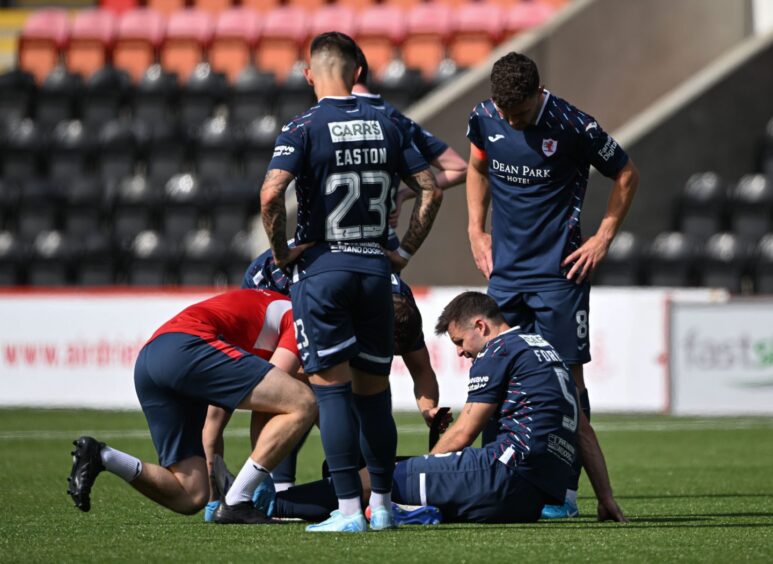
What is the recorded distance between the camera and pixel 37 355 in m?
14.1

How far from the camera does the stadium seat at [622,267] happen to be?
619 inches

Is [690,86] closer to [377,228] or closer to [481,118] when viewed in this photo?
[481,118]

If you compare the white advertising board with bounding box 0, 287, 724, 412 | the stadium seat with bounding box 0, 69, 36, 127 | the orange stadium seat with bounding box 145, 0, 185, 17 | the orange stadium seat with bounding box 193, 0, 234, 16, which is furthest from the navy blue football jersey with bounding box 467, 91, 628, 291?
the orange stadium seat with bounding box 145, 0, 185, 17

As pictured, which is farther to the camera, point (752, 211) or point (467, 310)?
point (752, 211)

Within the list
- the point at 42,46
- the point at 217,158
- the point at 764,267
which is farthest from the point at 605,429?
the point at 42,46

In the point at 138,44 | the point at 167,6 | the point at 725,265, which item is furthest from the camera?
the point at 167,6

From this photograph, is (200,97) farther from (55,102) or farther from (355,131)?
(355,131)

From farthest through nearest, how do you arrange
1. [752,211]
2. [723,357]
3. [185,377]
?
1. [752,211]
2. [723,357]
3. [185,377]

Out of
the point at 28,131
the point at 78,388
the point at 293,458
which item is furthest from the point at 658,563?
the point at 28,131

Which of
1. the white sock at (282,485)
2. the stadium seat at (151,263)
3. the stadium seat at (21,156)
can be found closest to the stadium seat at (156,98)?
the stadium seat at (21,156)

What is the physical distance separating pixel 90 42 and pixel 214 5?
78.7 inches

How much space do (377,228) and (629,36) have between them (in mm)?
12532

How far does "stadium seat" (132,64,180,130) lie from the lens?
1856cm

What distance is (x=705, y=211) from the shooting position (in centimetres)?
1636
